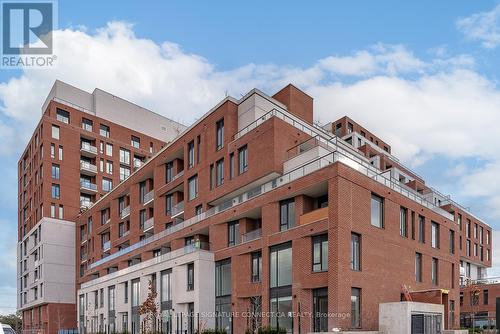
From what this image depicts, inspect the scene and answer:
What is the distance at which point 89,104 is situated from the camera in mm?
85812

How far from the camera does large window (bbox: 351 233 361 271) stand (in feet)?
109

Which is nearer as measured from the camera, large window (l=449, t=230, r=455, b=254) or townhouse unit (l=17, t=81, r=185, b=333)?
large window (l=449, t=230, r=455, b=254)

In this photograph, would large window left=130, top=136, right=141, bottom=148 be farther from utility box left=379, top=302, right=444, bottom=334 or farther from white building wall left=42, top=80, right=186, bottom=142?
utility box left=379, top=302, right=444, bottom=334

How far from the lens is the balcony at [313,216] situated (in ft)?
109

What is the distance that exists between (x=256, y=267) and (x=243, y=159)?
8.94 meters

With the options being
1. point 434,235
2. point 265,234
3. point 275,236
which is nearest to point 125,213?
point 265,234

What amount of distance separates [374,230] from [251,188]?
10827 mm

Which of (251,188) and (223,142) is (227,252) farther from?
(223,142)

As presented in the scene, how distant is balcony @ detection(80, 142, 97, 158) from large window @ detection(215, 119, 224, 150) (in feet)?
137

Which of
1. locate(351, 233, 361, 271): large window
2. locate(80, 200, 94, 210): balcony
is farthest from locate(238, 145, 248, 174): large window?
locate(80, 200, 94, 210): balcony

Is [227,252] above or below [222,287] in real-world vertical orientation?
above

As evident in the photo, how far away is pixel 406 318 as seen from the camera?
30891mm

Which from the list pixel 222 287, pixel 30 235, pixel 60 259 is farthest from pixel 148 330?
pixel 30 235

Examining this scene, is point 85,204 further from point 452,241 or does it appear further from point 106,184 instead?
point 452,241
